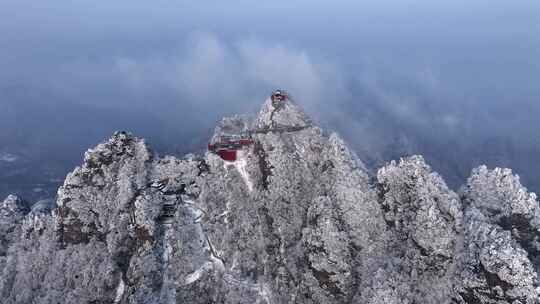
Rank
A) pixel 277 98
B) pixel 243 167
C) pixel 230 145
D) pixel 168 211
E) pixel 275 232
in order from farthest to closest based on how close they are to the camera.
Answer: pixel 277 98, pixel 230 145, pixel 243 167, pixel 168 211, pixel 275 232

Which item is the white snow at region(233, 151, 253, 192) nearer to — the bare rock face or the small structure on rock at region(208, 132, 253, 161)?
the bare rock face

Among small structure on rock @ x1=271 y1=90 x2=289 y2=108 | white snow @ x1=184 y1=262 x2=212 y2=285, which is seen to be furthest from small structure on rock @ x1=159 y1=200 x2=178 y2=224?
small structure on rock @ x1=271 y1=90 x2=289 y2=108

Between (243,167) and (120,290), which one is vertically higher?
(243,167)

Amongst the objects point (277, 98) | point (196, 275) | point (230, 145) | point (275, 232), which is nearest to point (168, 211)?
point (196, 275)

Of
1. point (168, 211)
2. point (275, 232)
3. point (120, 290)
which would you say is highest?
point (275, 232)

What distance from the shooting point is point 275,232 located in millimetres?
68750

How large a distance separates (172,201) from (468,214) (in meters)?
41.5

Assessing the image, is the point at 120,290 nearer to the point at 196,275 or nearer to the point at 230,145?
the point at 196,275

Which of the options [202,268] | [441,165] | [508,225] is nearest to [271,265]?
[202,268]

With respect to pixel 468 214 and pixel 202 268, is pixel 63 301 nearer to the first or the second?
pixel 202 268

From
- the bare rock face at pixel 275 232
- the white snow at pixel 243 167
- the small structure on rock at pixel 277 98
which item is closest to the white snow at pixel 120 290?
the bare rock face at pixel 275 232

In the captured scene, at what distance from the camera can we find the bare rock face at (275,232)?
200 ft

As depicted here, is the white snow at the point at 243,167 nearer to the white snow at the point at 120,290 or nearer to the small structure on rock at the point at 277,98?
the small structure on rock at the point at 277,98

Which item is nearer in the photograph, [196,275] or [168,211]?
[196,275]
